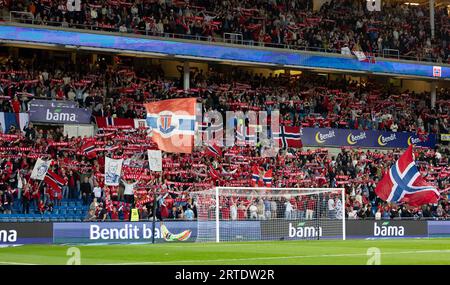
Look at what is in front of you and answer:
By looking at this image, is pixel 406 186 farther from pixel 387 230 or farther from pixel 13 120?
pixel 13 120

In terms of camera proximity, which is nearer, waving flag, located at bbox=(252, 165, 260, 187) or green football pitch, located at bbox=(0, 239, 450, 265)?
green football pitch, located at bbox=(0, 239, 450, 265)

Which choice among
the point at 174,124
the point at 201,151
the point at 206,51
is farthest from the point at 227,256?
the point at 206,51

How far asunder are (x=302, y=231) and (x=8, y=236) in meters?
11.0

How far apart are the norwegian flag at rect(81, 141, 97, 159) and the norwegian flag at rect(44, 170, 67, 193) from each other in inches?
112

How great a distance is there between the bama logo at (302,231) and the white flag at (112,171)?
788cm

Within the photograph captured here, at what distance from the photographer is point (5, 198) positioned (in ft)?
114

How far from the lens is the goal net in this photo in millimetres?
32531

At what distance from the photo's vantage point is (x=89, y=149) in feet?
129

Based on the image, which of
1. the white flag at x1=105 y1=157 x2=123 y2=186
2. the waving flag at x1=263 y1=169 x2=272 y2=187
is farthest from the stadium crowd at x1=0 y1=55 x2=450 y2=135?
the waving flag at x1=263 y1=169 x2=272 y2=187

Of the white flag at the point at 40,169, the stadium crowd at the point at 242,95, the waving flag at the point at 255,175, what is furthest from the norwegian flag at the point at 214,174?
the white flag at the point at 40,169

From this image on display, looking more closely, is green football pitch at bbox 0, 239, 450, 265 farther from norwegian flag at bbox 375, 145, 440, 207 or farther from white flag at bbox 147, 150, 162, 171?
white flag at bbox 147, 150, 162, 171

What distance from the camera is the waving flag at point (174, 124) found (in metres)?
38.4

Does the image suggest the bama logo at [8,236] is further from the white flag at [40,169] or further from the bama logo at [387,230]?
the bama logo at [387,230]
